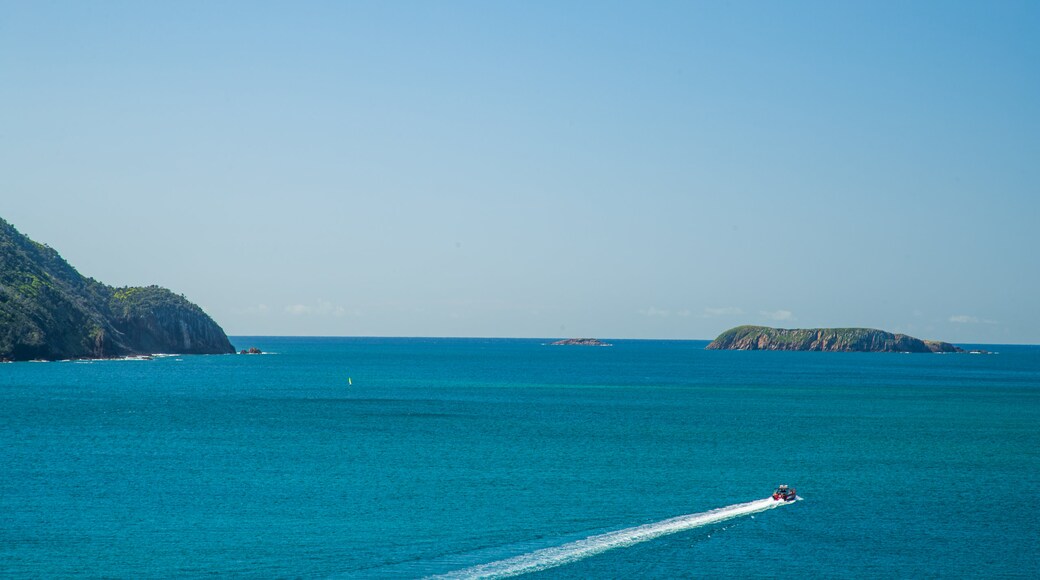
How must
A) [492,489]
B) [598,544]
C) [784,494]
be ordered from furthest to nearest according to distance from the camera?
Result: 1. [492,489]
2. [784,494]
3. [598,544]

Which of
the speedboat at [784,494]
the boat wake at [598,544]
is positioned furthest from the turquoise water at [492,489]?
the speedboat at [784,494]

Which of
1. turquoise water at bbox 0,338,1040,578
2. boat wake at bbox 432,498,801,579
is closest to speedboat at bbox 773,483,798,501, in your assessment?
boat wake at bbox 432,498,801,579

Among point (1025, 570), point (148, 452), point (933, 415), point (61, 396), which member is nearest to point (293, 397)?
Answer: point (61, 396)

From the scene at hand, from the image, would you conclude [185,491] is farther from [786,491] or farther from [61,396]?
[61,396]

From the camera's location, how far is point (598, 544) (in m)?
53.2

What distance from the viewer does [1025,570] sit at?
4950 cm

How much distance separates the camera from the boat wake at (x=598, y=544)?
47.8 m

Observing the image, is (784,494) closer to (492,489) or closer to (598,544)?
(598,544)

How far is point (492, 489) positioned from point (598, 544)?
57.1 feet

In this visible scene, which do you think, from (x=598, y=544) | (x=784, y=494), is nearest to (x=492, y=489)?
(x=598, y=544)

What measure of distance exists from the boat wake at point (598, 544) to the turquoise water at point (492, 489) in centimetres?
66

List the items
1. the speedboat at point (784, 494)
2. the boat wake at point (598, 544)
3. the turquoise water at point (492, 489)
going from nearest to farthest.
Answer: the boat wake at point (598, 544) → the turquoise water at point (492, 489) → the speedboat at point (784, 494)

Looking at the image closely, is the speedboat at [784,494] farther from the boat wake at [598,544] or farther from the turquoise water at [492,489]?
the turquoise water at [492,489]

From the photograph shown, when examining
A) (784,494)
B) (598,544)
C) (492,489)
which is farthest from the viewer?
(492,489)
